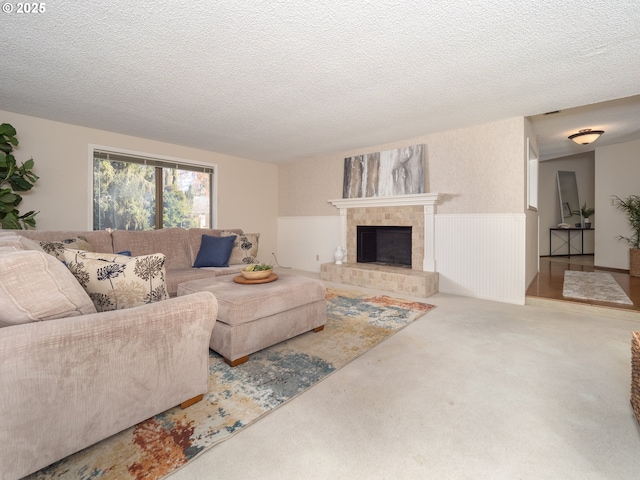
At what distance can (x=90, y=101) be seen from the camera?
303 centimetres

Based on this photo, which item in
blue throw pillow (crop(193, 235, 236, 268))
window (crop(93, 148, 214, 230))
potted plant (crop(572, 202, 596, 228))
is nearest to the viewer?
blue throw pillow (crop(193, 235, 236, 268))

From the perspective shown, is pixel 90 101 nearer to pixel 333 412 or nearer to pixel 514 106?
pixel 333 412

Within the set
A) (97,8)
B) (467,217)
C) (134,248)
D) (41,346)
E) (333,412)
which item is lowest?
(333,412)

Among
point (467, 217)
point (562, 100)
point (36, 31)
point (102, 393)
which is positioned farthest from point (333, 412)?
point (562, 100)

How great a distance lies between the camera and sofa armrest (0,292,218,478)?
102 centimetres

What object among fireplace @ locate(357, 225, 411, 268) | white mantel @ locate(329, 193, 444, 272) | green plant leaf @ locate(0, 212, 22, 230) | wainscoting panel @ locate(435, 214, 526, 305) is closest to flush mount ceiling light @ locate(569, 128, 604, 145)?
wainscoting panel @ locate(435, 214, 526, 305)

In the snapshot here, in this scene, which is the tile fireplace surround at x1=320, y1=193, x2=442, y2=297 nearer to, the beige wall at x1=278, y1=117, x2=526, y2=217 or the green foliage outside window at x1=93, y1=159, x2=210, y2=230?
the beige wall at x1=278, y1=117, x2=526, y2=217

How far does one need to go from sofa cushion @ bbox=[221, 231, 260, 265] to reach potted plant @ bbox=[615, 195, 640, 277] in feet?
Result: 19.4

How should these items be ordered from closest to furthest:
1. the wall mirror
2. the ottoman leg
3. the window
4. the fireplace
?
the ottoman leg
the window
the fireplace
the wall mirror

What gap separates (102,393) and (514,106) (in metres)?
4.11

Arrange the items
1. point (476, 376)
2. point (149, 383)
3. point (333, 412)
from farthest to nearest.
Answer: point (476, 376), point (333, 412), point (149, 383)

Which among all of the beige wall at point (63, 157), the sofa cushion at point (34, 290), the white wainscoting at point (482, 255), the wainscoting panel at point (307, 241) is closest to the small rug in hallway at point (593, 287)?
the white wainscoting at point (482, 255)

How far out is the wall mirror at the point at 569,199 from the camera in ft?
23.8
